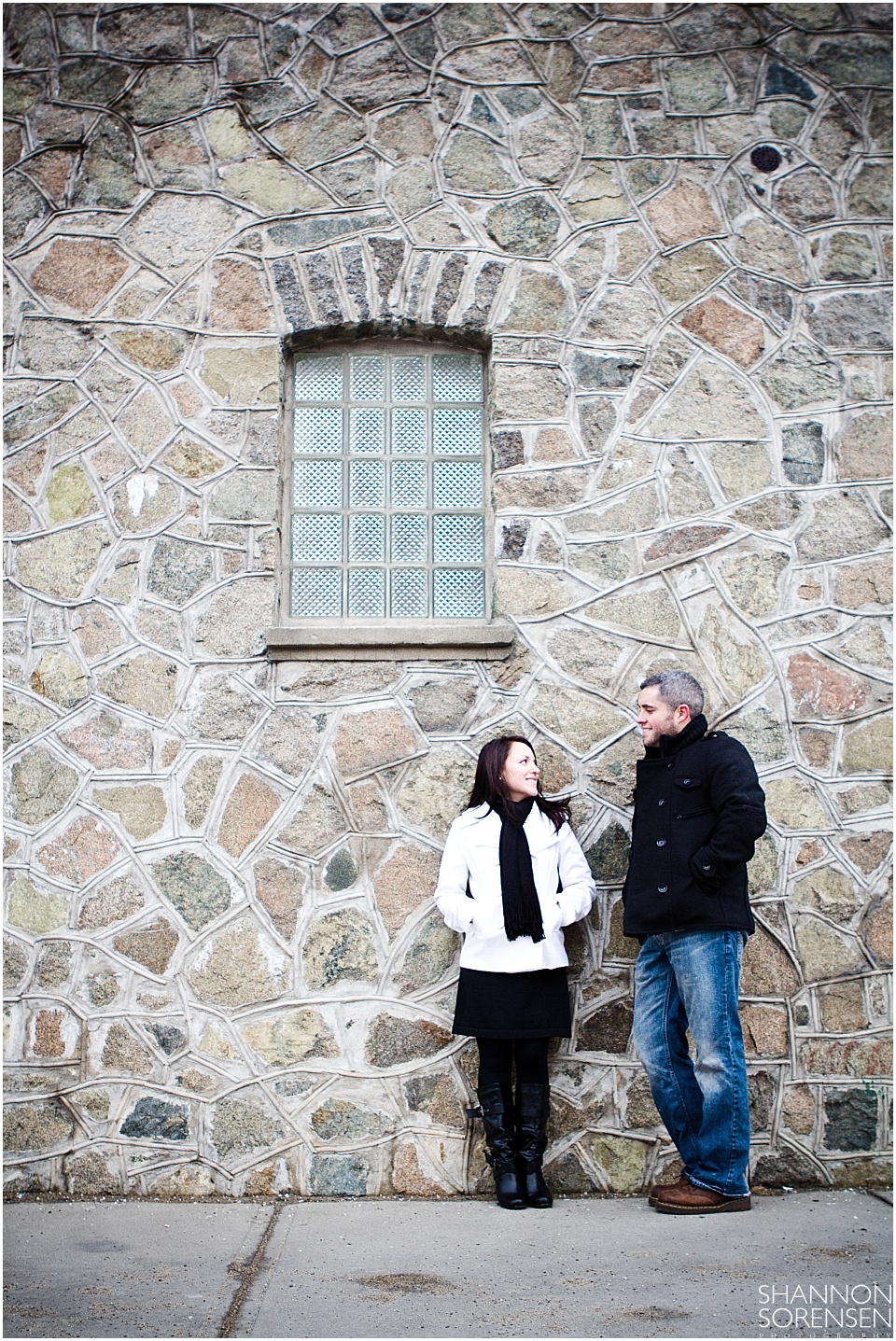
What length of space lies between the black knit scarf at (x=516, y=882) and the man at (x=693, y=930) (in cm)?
35

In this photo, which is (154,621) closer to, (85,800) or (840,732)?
(85,800)

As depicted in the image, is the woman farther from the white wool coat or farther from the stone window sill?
the stone window sill

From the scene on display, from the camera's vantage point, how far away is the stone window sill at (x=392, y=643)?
15.6 feet

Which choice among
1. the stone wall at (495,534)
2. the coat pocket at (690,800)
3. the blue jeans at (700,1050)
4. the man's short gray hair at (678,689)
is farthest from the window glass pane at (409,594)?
the blue jeans at (700,1050)

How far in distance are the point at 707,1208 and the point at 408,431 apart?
3361 millimetres

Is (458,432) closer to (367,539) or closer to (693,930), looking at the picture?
(367,539)

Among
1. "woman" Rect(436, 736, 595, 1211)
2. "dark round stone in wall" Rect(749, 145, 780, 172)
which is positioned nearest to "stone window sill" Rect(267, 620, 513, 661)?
"woman" Rect(436, 736, 595, 1211)

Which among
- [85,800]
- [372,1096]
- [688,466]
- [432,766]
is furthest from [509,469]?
[372,1096]

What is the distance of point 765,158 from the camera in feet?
16.9

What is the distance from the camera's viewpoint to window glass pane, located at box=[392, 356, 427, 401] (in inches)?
205

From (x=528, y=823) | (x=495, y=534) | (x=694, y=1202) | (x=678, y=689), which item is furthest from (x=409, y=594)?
(x=694, y=1202)

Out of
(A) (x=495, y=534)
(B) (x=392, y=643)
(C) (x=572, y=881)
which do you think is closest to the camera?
(C) (x=572, y=881)

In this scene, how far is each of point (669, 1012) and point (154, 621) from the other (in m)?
2.59

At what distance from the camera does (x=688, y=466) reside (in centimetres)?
495
